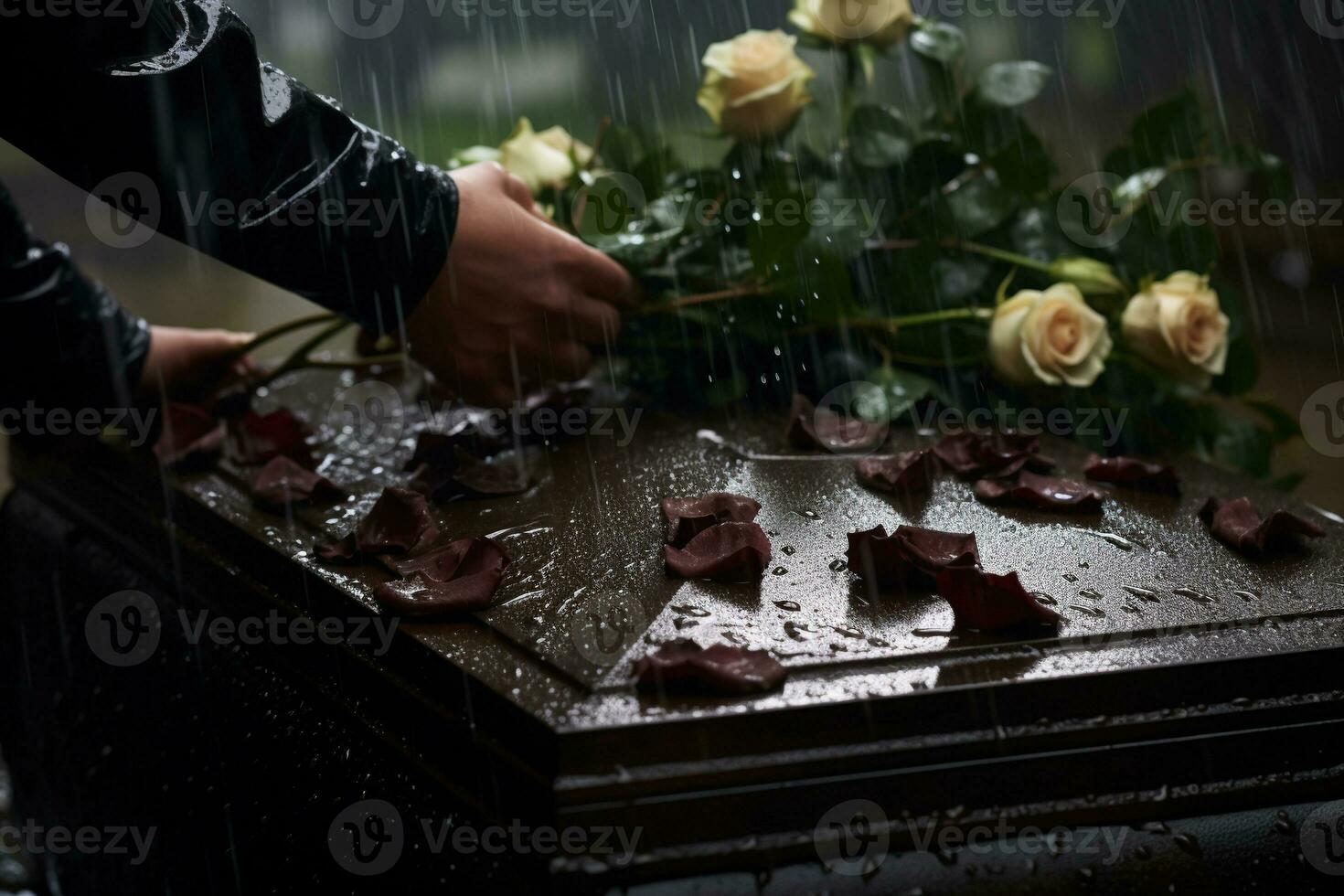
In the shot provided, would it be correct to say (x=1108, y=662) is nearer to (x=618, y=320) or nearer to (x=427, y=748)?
(x=427, y=748)

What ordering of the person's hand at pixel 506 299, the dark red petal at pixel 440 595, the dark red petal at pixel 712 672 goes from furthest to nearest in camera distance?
the person's hand at pixel 506 299 < the dark red petal at pixel 440 595 < the dark red petal at pixel 712 672

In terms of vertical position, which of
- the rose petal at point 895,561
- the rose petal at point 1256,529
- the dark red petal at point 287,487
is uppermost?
the dark red petal at point 287,487

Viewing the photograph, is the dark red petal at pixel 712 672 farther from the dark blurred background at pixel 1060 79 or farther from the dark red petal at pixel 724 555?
the dark blurred background at pixel 1060 79

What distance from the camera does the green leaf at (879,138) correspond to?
1.23m

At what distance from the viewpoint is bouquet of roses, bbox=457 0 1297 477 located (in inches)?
43.6

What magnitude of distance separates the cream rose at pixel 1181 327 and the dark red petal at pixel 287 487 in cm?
87

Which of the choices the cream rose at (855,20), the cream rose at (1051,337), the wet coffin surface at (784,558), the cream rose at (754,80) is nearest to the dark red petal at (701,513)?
the wet coffin surface at (784,558)

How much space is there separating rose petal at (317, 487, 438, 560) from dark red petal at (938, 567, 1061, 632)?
0.39 meters

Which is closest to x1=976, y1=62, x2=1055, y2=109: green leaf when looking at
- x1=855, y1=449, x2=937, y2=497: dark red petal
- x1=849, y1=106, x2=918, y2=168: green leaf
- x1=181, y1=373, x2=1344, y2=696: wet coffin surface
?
x1=849, y1=106, x2=918, y2=168: green leaf

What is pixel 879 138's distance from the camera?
1235 mm

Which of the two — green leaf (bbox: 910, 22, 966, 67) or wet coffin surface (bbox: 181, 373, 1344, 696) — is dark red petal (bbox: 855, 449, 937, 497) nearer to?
wet coffin surface (bbox: 181, 373, 1344, 696)

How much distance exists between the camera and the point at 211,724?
0.84 meters

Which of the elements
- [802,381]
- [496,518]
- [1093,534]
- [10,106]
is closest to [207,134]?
[10,106]

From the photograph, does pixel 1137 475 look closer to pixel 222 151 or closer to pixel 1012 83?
pixel 1012 83
